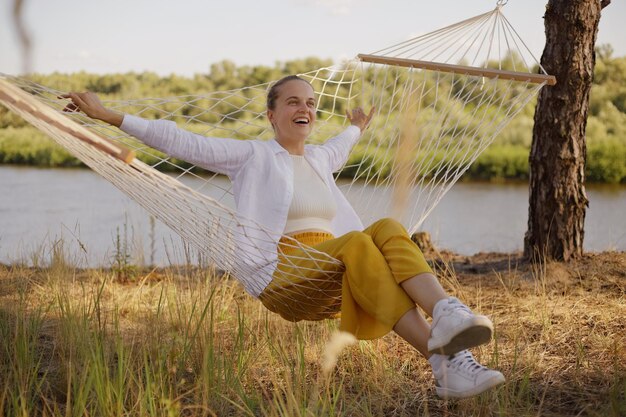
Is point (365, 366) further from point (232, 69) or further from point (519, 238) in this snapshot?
point (232, 69)

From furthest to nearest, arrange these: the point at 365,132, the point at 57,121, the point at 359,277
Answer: the point at 365,132
the point at 359,277
the point at 57,121

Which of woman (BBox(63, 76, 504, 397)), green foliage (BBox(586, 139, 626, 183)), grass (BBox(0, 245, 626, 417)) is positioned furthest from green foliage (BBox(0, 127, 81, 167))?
woman (BBox(63, 76, 504, 397))

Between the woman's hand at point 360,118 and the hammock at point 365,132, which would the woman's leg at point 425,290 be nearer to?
the hammock at point 365,132

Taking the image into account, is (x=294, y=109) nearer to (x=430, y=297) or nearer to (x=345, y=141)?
(x=345, y=141)

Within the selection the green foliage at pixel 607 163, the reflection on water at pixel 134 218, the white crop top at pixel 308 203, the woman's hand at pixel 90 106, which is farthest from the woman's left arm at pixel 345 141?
the green foliage at pixel 607 163

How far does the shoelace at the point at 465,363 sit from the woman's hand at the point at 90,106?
1033 mm

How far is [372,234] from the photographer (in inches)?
75.5

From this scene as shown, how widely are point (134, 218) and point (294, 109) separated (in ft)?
11.6

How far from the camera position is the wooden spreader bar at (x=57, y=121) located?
4.61 ft

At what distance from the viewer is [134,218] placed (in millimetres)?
5527

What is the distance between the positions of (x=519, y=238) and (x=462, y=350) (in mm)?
3561

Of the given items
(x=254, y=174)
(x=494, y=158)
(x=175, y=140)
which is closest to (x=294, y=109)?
(x=254, y=174)

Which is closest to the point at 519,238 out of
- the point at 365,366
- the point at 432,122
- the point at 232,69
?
the point at 432,122

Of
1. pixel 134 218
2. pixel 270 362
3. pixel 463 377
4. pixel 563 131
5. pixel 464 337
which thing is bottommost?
pixel 134 218
